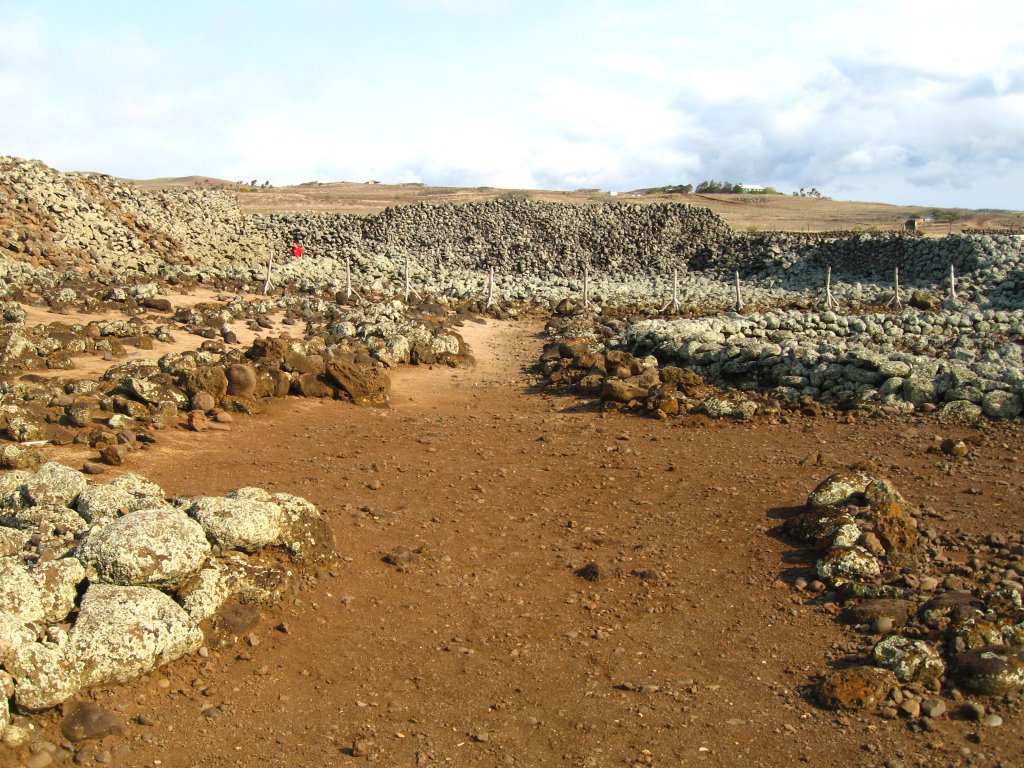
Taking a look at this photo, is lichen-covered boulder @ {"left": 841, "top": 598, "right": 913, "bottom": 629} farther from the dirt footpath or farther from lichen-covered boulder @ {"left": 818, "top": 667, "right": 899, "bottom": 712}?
lichen-covered boulder @ {"left": 818, "top": 667, "right": 899, "bottom": 712}

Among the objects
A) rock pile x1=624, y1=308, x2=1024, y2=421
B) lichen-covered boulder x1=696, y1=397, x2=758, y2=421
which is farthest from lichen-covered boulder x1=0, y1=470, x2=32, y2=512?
rock pile x1=624, y1=308, x2=1024, y2=421

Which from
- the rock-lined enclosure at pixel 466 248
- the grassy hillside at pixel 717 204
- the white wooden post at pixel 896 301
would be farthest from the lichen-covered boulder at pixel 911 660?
the grassy hillside at pixel 717 204

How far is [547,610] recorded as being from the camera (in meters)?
6.94

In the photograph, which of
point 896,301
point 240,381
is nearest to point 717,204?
point 896,301

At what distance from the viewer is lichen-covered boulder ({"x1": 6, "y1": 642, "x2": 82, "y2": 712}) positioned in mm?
4930

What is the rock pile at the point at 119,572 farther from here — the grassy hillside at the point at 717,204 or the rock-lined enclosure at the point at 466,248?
the grassy hillside at the point at 717,204

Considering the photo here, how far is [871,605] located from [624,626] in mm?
1854

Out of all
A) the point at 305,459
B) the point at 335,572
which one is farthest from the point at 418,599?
the point at 305,459

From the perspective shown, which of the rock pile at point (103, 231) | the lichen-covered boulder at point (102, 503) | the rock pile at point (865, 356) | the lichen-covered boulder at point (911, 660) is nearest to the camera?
the lichen-covered boulder at point (911, 660)

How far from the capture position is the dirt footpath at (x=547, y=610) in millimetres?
5152

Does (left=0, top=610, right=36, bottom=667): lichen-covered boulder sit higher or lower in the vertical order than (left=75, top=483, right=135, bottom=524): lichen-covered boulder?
lower

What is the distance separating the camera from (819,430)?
12.3m

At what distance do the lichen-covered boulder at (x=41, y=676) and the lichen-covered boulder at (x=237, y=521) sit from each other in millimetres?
1558

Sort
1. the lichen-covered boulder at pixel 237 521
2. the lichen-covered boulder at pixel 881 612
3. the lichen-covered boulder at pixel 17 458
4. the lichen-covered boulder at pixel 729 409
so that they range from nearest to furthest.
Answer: the lichen-covered boulder at pixel 881 612 → the lichen-covered boulder at pixel 237 521 → the lichen-covered boulder at pixel 17 458 → the lichen-covered boulder at pixel 729 409
